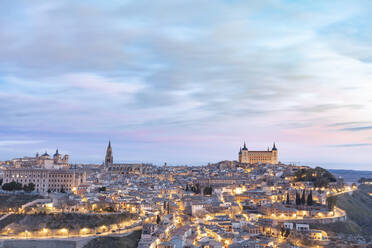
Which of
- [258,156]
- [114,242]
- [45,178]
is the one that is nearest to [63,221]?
[114,242]

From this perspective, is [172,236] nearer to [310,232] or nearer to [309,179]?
[310,232]

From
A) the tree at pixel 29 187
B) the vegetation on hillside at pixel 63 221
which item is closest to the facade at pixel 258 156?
the tree at pixel 29 187

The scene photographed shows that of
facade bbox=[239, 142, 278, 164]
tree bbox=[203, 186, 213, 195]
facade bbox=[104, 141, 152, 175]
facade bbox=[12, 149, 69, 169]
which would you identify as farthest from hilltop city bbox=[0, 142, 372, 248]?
facade bbox=[239, 142, 278, 164]

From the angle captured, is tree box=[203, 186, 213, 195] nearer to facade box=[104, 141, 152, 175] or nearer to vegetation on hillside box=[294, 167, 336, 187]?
vegetation on hillside box=[294, 167, 336, 187]

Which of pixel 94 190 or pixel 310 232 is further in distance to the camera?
pixel 94 190

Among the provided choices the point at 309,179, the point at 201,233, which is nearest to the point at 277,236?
the point at 201,233

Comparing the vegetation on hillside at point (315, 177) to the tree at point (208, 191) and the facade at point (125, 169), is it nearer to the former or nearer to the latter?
the tree at point (208, 191)
